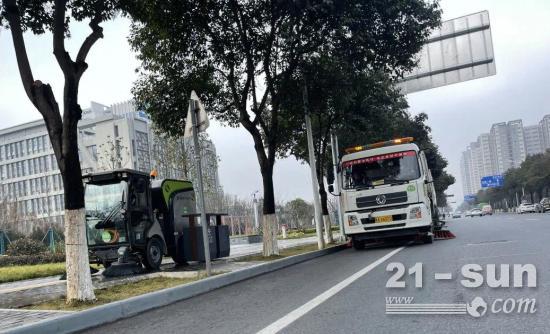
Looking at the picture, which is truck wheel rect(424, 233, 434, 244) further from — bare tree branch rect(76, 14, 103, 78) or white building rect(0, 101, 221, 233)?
white building rect(0, 101, 221, 233)

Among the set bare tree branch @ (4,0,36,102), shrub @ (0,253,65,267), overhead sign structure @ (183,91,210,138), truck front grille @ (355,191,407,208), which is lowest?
shrub @ (0,253,65,267)

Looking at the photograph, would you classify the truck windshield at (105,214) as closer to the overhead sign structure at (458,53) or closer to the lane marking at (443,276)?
the lane marking at (443,276)

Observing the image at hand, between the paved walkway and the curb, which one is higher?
the curb

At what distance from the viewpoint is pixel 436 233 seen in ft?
63.9

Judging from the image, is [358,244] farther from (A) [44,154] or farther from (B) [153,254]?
(A) [44,154]

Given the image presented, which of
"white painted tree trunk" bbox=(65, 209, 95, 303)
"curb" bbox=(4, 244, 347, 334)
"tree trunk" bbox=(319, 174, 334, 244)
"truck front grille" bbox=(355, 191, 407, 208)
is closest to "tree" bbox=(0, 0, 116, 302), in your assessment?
"white painted tree trunk" bbox=(65, 209, 95, 303)

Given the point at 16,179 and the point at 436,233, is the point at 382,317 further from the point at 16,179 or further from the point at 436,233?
the point at 16,179

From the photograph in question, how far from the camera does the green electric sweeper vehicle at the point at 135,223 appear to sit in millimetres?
11836

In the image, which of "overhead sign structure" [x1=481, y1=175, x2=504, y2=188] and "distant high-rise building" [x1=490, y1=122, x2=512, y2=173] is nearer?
"overhead sign structure" [x1=481, y1=175, x2=504, y2=188]

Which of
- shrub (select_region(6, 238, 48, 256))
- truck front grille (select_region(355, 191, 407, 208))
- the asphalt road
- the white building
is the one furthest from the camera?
the white building

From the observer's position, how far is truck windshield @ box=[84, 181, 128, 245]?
1183 cm

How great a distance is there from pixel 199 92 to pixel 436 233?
10.2 metres

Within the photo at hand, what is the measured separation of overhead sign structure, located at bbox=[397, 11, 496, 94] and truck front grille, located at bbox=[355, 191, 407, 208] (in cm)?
444

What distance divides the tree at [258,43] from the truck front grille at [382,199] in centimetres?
253
